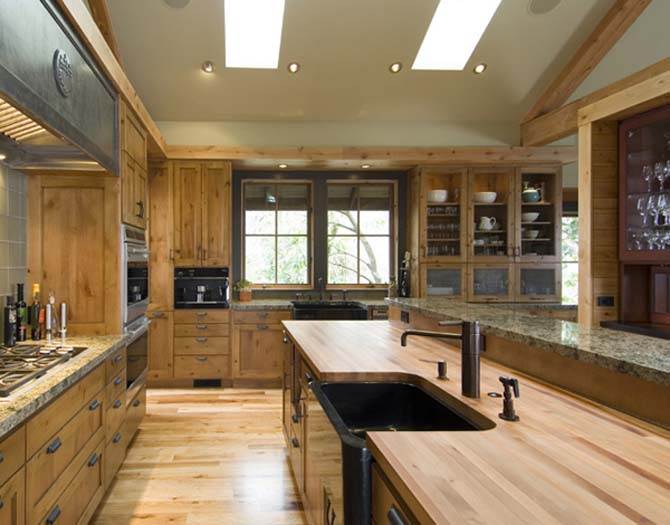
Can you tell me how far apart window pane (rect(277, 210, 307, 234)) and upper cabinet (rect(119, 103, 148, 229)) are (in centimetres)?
212

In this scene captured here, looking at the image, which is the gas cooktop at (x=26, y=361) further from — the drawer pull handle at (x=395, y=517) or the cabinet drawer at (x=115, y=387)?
the drawer pull handle at (x=395, y=517)

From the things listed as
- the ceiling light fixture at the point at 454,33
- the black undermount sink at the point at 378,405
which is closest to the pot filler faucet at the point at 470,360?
the black undermount sink at the point at 378,405

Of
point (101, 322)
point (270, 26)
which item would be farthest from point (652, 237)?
point (101, 322)

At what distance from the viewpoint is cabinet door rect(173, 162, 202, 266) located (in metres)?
5.07

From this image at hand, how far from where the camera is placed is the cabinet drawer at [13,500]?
1.46 meters

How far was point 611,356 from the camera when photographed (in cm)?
141

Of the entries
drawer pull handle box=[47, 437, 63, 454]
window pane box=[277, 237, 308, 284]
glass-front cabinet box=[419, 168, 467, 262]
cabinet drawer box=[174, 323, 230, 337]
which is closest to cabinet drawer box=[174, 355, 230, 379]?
cabinet drawer box=[174, 323, 230, 337]

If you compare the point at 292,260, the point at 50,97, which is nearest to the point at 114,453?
the point at 50,97

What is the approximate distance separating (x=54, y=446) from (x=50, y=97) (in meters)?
1.37

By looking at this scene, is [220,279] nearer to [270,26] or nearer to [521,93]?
[270,26]

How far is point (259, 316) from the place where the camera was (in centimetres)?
508

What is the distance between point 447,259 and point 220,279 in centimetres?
250

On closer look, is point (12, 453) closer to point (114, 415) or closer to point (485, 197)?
point (114, 415)

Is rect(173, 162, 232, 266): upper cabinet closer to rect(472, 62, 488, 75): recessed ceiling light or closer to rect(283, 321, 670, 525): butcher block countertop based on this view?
rect(472, 62, 488, 75): recessed ceiling light
